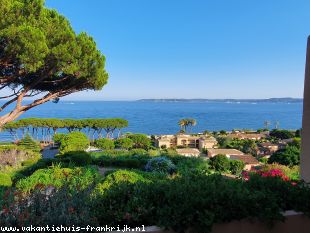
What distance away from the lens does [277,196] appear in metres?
2.57

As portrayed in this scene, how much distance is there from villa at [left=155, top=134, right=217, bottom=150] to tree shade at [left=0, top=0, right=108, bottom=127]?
27.6 meters

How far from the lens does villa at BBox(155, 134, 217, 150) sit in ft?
122

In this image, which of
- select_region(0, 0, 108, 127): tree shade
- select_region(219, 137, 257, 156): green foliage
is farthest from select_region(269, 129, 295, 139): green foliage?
select_region(0, 0, 108, 127): tree shade

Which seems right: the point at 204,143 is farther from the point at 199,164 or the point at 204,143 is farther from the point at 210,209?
the point at 210,209

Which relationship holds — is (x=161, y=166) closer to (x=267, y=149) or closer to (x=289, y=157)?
(x=289, y=157)

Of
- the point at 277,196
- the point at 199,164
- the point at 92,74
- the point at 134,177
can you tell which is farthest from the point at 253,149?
the point at 277,196

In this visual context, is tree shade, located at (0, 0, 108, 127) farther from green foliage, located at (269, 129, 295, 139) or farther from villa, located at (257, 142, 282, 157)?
green foliage, located at (269, 129, 295, 139)

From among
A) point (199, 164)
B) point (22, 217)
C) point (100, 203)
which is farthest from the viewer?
point (199, 164)

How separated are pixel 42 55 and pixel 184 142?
34.8 meters

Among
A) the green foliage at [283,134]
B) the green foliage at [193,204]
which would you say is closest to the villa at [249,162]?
the green foliage at [193,204]

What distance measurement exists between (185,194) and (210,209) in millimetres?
234

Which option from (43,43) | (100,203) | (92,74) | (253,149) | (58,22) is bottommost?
(253,149)

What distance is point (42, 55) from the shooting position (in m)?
7.57

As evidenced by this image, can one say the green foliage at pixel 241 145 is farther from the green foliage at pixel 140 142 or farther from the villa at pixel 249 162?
the villa at pixel 249 162
